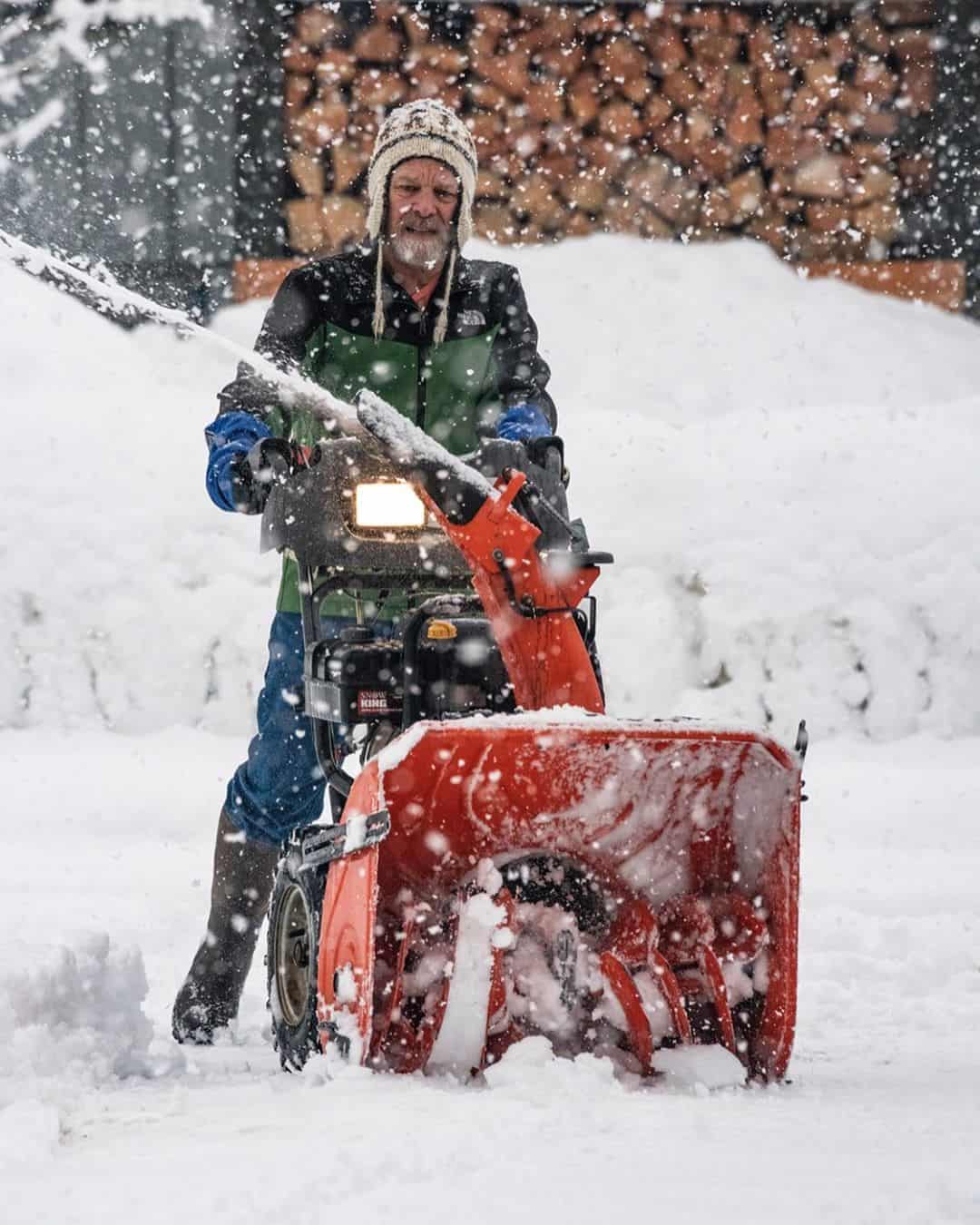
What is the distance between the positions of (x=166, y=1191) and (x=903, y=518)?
5090 mm

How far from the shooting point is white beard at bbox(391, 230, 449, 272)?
3.04 m

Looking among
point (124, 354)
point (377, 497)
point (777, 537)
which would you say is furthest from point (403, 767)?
point (124, 354)

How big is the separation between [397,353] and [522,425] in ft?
1.26

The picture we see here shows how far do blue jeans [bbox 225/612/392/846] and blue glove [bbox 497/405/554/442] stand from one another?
46cm

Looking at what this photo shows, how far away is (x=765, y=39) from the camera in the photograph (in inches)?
320

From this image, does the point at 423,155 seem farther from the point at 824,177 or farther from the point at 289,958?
the point at 824,177

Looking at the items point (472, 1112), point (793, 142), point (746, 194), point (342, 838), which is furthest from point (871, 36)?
point (472, 1112)

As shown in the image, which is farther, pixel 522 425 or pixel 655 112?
pixel 655 112

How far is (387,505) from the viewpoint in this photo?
2732mm

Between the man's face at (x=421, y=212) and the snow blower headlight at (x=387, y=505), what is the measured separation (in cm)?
57

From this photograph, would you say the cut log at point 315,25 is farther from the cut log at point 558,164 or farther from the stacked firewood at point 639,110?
the cut log at point 558,164

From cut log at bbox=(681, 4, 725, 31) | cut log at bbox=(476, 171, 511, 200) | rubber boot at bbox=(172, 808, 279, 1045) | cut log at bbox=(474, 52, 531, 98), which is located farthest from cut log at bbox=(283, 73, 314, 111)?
rubber boot at bbox=(172, 808, 279, 1045)

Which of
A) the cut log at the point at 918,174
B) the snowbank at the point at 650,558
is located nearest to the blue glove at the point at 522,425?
the snowbank at the point at 650,558

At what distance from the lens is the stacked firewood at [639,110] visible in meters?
8.02
